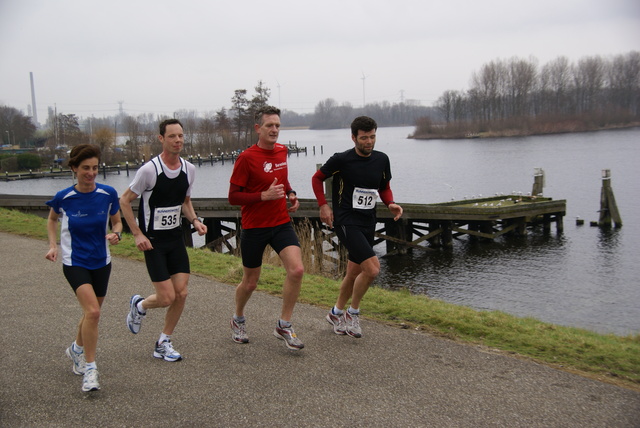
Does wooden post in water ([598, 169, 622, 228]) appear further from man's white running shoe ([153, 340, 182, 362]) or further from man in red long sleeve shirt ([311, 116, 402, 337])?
man's white running shoe ([153, 340, 182, 362])

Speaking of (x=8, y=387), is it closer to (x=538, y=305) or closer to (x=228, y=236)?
(x=538, y=305)

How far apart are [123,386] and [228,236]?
49.2 feet

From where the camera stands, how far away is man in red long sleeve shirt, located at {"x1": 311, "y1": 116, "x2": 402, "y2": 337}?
597 cm

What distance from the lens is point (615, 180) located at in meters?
45.3

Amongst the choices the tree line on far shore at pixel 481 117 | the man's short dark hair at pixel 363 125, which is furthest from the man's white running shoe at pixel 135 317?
the tree line on far shore at pixel 481 117

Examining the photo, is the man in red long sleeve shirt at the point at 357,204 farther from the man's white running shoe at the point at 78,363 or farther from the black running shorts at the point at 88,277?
the man's white running shoe at the point at 78,363

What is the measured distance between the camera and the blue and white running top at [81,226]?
4.90 m

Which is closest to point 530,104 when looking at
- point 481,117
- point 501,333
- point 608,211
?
point 481,117

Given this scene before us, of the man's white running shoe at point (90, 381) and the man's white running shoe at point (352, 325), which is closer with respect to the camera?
the man's white running shoe at point (90, 381)

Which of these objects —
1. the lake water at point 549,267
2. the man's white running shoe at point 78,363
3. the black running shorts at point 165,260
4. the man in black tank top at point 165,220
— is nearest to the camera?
the man's white running shoe at point 78,363

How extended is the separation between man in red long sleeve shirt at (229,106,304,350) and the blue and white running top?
1200 mm

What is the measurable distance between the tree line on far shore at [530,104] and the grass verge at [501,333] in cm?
8144

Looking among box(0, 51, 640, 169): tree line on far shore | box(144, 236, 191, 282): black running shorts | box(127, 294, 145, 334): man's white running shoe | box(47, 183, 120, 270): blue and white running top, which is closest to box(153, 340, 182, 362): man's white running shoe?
box(127, 294, 145, 334): man's white running shoe

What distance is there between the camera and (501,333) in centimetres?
626
